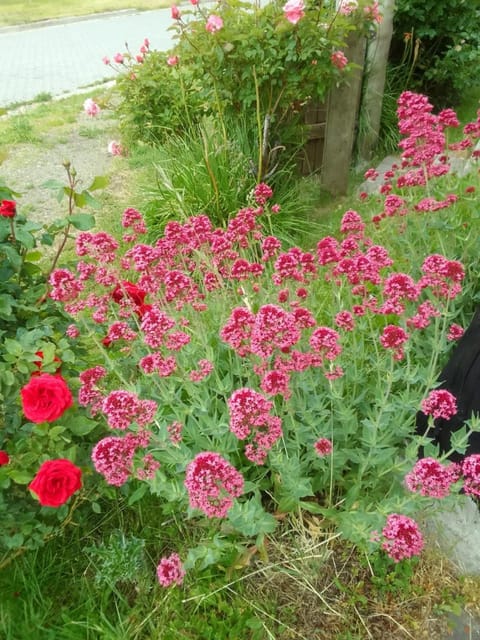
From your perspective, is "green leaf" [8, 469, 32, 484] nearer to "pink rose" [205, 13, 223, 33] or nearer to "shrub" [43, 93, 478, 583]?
"shrub" [43, 93, 478, 583]

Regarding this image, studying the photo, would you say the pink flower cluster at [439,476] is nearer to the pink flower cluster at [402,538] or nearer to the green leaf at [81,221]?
the pink flower cluster at [402,538]

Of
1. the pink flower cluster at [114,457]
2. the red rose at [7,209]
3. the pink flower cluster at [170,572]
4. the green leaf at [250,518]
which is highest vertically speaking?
the red rose at [7,209]

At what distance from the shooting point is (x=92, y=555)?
2.42 m

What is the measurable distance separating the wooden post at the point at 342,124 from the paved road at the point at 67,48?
23.7 feet

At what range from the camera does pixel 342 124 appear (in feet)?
18.0

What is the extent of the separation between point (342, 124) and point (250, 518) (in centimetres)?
463

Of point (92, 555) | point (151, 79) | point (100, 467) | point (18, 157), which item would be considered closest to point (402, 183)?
point (100, 467)

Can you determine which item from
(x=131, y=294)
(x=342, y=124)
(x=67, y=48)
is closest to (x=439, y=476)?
(x=131, y=294)

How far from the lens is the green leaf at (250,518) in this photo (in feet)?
6.20

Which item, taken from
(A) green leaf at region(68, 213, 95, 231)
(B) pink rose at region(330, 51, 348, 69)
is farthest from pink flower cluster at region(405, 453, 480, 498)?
(B) pink rose at region(330, 51, 348, 69)

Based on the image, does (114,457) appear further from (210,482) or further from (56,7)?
(56,7)

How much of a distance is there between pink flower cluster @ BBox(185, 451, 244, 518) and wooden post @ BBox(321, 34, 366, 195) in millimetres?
4492

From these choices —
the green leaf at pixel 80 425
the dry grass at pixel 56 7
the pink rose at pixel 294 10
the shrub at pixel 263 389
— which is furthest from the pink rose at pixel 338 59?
the dry grass at pixel 56 7

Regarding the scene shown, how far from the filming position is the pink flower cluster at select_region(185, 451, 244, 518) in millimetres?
1605
